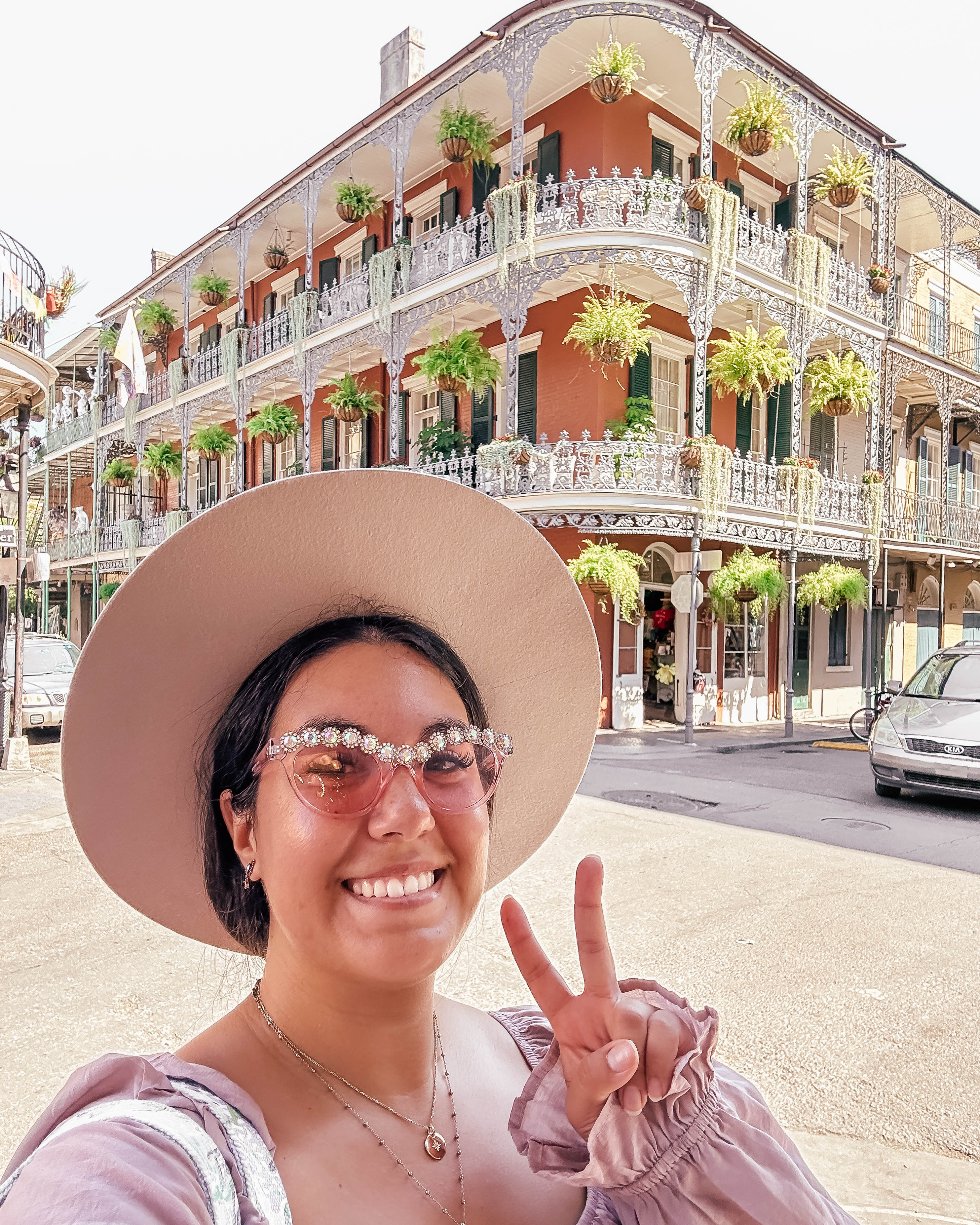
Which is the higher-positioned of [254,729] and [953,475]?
[953,475]

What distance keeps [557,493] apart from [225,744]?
39.8 ft

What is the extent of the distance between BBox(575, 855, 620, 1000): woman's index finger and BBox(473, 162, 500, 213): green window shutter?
1598 cm

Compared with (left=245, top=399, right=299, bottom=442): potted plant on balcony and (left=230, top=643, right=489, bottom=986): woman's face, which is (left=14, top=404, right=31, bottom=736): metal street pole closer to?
(left=245, top=399, right=299, bottom=442): potted plant on balcony

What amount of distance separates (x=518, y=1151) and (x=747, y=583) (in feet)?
43.5

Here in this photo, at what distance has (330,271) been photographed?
19.9 m

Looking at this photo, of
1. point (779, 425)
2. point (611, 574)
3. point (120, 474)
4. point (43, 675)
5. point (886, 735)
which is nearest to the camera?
point (886, 735)

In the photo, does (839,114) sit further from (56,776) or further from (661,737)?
(56,776)

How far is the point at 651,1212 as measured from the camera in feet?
3.54

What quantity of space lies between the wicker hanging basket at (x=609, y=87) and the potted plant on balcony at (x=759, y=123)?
1842 millimetres

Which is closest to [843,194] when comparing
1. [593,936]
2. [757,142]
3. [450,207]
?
[757,142]

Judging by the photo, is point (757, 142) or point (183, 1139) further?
point (757, 142)

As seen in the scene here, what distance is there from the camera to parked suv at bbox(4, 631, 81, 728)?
1276 centimetres

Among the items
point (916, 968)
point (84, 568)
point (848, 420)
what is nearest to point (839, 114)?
point (848, 420)

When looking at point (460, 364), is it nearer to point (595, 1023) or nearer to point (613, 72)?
point (613, 72)
